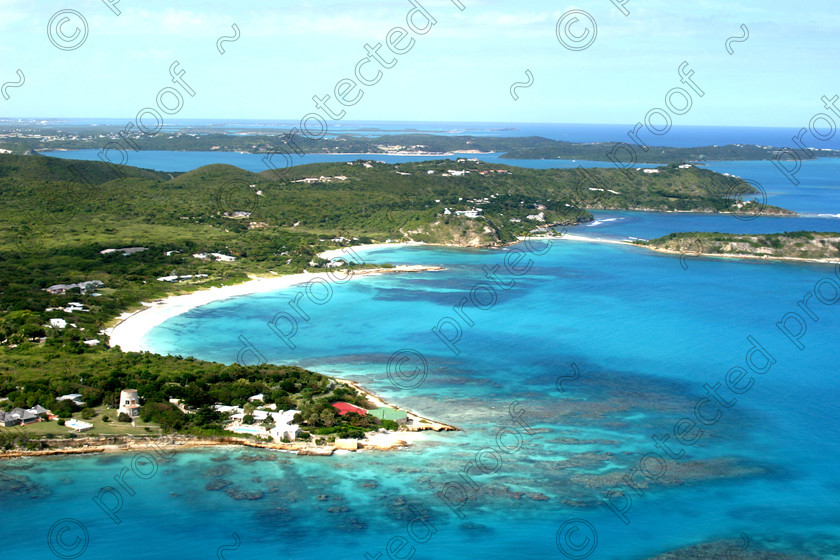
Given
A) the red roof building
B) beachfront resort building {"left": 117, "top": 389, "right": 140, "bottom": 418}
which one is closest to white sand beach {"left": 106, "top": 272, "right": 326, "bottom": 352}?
beachfront resort building {"left": 117, "top": 389, "right": 140, "bottom": 418}

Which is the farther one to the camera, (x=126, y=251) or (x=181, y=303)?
(x=126, y=251)

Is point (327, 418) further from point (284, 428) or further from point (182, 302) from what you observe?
point (182, 302)

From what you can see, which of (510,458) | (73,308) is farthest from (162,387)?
(73,308)

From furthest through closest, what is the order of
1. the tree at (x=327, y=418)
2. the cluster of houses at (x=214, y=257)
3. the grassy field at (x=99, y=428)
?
the cluster of houses at (x=214, y=257), the tree at (x=327, y=418), the grassy field at (x=99, y=428)

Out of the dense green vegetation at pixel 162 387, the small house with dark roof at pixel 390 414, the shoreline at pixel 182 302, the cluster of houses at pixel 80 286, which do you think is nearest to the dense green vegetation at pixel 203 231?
the dense green vegetation at pixel 162 387

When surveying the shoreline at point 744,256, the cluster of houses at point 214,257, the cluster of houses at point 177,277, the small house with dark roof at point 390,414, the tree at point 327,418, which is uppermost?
the shoreline at point 744,256

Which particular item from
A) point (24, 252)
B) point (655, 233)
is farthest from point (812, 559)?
point (655, 233)

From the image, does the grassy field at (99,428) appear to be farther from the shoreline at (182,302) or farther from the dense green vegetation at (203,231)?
the shoreline at (182,302)

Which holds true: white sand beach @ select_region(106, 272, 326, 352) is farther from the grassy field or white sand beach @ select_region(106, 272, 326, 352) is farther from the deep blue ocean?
the grassy field
